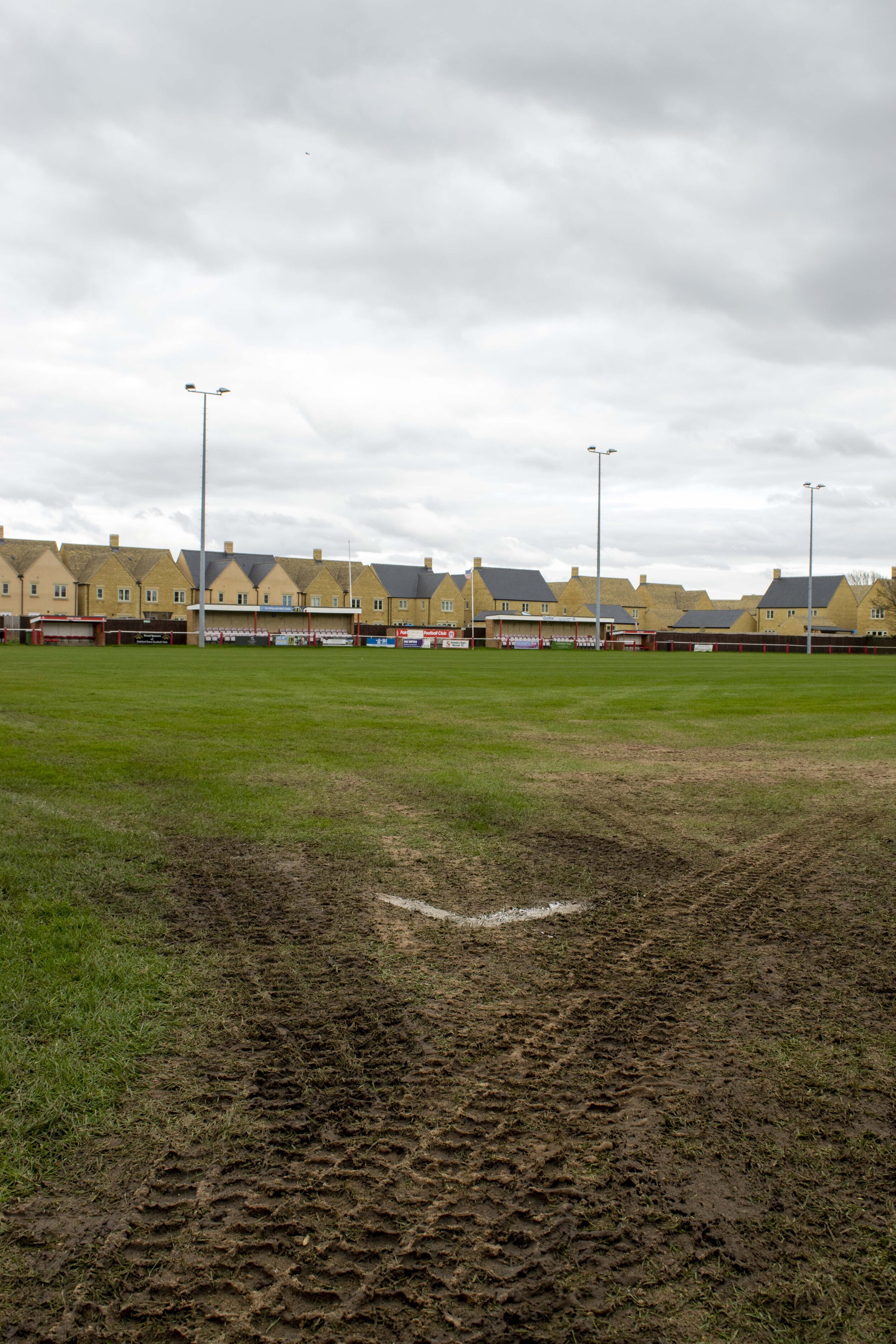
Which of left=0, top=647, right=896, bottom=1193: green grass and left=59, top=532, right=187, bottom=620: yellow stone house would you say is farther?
left=59, top=532, right=187, bottom=620: yellow stone house

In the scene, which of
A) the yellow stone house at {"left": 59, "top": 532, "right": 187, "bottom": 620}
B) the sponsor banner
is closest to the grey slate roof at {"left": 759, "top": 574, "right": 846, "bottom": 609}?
the sponsor banner

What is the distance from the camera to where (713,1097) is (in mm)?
3369

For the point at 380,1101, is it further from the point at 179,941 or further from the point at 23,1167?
the point at 179,941

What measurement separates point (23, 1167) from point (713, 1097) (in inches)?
99.3

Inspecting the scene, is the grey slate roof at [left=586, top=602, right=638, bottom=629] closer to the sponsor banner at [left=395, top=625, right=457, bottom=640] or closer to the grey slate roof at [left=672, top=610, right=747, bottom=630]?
the grey slate roof at [left=672, top=610, right=747, bottom=630]

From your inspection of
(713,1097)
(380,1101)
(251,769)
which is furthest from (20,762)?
(713,1097)

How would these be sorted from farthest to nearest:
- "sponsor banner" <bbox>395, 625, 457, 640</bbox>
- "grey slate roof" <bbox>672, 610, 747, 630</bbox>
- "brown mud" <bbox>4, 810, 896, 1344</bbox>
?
"grey slate roof" <bbox>672, 610, 747, 630</bbox> → "sponsor banner" <bbox>395, 625, 457, 640</bbox> → "brown mud" <bbox>4, 810, 896, 1344</bbox>

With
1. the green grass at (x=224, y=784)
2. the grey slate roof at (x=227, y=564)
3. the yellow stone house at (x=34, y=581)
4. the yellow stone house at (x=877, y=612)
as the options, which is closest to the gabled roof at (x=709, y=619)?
the yellow stone house at (x=877, y=612)

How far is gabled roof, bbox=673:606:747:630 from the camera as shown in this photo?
388 ft

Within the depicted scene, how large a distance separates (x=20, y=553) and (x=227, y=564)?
803 inches

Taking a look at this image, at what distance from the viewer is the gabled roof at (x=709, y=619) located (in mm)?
118375

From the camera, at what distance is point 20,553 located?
284 ft

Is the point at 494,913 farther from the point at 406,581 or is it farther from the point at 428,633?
the point at 406,581

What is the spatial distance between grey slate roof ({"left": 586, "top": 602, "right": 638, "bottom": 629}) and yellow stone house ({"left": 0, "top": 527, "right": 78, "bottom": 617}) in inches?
2501
